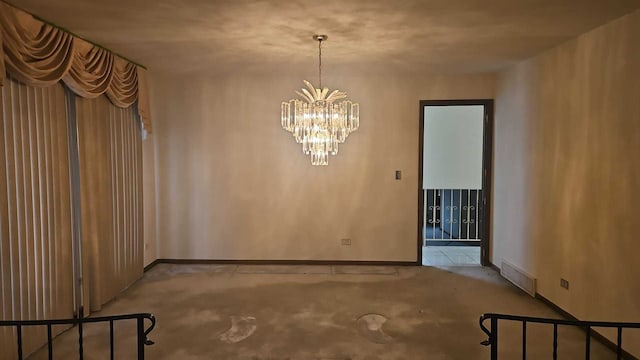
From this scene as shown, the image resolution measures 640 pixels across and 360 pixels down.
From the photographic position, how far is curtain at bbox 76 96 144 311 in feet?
14.0

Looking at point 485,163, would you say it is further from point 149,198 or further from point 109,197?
point 109,197

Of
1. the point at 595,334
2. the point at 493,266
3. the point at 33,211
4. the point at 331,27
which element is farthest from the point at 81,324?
the point at 493,266

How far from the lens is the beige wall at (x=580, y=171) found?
3.37 metres

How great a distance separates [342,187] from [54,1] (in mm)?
3974

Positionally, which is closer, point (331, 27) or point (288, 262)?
point (331, 27)

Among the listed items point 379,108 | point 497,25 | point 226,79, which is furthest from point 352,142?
point 497,25

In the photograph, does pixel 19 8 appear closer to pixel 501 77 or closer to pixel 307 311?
pixel 307 311

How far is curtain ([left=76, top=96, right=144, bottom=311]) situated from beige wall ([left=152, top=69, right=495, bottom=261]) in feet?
2.42

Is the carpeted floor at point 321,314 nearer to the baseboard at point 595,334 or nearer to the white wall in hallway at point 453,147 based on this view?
the baseboard at point 595,334

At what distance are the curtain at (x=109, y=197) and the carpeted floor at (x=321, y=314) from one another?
305mm

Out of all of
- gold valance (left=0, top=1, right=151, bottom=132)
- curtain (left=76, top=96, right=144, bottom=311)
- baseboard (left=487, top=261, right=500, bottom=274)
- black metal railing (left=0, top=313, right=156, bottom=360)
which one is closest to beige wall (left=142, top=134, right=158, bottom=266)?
curtain (left=76, top=96, right=144, bottom=311)

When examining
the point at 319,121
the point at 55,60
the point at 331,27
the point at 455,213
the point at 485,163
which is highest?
the point at 331,27

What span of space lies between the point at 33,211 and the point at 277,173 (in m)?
3.13

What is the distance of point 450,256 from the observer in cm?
676
